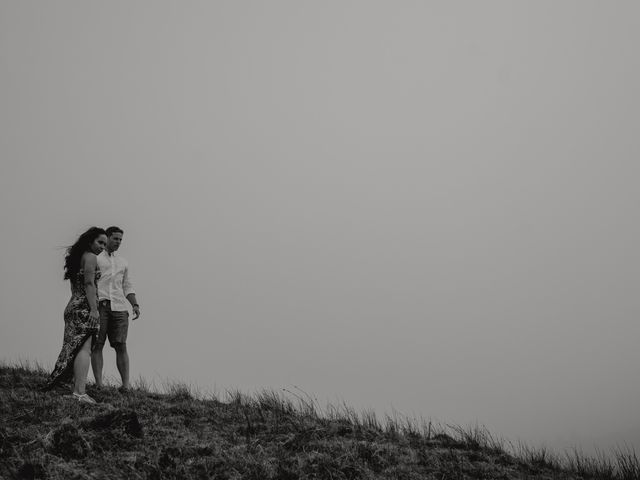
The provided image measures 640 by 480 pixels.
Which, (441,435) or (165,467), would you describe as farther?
(441,435)

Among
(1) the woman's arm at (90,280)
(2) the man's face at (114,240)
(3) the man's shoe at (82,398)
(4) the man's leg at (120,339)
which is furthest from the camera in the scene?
(2) the man's face at (114,240)

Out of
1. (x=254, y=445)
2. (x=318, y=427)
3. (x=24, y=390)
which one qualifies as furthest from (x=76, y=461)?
(x=24, y=390)

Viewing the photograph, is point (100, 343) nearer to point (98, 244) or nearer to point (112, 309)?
point (112, 309)

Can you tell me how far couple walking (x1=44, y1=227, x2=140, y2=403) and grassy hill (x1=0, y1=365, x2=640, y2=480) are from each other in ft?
1.42

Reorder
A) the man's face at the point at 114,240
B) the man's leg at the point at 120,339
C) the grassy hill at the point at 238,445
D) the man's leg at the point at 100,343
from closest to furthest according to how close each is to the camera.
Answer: the grassy hill at the point at 238,445
the man's leg at the point at 100,343
the man's leg at the point at 120,339
the man's face at the point at 114,240

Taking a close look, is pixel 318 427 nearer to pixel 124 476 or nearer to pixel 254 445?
pixel 254 445

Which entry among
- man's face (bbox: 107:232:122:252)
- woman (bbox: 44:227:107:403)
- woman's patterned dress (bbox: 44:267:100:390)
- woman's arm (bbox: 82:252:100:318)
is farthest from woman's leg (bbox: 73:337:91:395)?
man's face (bbox: 107:232:122:252)

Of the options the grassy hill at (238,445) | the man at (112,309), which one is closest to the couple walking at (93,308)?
the man at (112,309)

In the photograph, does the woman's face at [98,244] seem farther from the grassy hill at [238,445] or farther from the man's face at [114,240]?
the grassy hill at [238,445]

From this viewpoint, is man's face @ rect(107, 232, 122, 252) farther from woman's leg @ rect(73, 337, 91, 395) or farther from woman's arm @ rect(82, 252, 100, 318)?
woman's leg @ rect(73, 337, 91, 395)

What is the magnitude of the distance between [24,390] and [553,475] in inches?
240

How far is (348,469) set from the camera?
403 centimetres

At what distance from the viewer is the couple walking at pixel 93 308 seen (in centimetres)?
627

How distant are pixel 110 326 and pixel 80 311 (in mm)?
966
